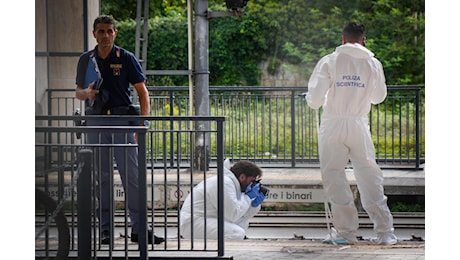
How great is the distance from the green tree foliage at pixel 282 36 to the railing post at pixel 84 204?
1157 cm

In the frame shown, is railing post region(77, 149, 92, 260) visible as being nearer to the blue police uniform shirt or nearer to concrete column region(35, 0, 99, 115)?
the blue police uniform shirt

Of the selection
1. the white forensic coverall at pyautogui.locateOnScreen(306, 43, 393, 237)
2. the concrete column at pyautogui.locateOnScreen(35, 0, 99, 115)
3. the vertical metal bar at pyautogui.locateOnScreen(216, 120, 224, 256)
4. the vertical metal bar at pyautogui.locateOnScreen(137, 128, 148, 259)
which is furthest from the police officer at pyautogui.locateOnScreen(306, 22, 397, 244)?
the concrete column at pyautogui.locateOnScreen(35, 0, 99, 115)

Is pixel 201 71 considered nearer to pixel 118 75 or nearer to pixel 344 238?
pixel 344 238

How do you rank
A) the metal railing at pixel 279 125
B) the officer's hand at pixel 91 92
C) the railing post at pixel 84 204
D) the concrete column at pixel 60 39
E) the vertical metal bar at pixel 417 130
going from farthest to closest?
the metal railing at pixel 279 125 < the vertical metal bar at pixel 417 130 < the concrete column at pixel 60 39 < the officer's hand at pixel 91 92 < the railing post at pixel 84 204

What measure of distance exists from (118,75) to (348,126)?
1.38 meters

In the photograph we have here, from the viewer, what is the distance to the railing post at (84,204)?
381 centimetres

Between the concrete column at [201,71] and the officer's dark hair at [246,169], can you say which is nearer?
the officer's dark hair at [246,169]

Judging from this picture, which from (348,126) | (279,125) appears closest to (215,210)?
(348,126)

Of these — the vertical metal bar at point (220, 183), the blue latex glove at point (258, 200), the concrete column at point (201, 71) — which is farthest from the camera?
the concrete column at point (201, 71)

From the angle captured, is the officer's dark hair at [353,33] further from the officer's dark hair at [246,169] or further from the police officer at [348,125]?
the officer's dark hair at [246,169]

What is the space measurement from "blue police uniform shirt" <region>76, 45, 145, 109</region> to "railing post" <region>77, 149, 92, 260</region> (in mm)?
1980

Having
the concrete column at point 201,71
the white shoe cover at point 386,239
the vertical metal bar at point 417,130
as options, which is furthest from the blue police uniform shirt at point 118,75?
the vertical metal bar at point 417,130

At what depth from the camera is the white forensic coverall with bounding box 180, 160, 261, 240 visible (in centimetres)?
633
